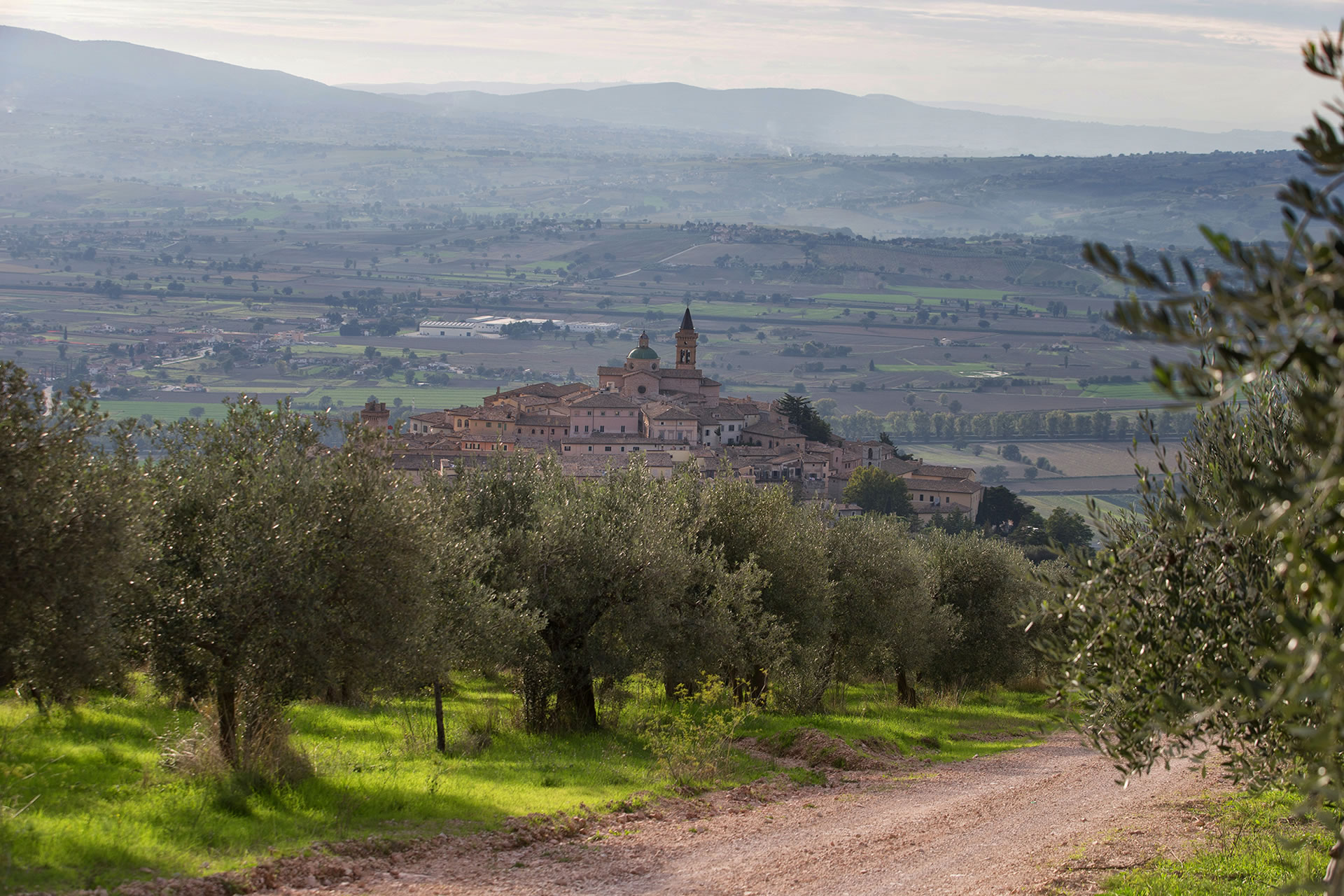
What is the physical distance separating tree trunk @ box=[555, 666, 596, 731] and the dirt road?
3.60 meters

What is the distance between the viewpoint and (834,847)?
13320 millimetres

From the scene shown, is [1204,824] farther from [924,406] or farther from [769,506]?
[924,406]

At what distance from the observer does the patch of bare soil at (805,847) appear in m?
11.3

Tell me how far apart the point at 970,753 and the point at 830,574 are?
16.8 ft

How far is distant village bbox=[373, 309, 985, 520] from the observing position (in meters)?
86.9

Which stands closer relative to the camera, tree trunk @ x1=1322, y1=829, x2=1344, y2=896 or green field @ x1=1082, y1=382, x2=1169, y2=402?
tree trunk @ x1=1322, y1=829, x2=1344, y2=896

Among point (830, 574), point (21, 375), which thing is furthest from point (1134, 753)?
point (830, 574)

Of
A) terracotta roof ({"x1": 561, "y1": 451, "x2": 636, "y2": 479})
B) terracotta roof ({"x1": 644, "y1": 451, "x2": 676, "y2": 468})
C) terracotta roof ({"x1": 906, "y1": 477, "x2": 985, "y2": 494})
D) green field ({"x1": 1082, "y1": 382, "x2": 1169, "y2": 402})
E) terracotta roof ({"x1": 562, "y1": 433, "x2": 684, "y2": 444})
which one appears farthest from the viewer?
green field ({"x1": 1082, "y1": 382, "x2": 1169, "y2": 402})

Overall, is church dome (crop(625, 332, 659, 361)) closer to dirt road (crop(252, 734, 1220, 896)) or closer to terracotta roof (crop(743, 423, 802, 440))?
terracotta roof (crop(743, 423, 802, 440))

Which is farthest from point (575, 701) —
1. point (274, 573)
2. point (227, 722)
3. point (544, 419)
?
point (544, 419)

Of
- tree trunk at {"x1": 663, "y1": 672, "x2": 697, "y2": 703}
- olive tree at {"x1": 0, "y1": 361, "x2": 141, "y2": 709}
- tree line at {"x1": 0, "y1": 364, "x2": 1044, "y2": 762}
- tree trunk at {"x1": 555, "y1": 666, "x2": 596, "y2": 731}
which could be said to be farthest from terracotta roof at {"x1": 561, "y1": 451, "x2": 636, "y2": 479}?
olive tree at {"x1": 0, "y1": 361, "x2": 141, "y2": 709}

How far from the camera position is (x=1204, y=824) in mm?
14539

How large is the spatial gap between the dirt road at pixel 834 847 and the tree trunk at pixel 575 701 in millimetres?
3600

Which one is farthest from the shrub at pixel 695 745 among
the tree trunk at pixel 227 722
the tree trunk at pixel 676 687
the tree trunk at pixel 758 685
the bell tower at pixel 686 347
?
the bell tower at pixel 686 347
